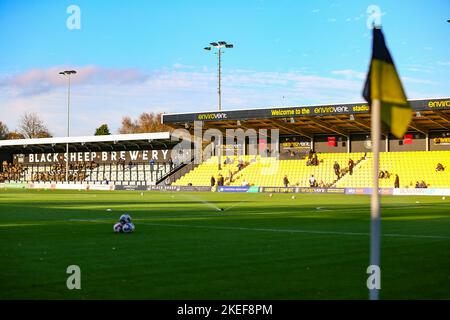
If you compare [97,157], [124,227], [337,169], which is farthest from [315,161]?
[124,227]

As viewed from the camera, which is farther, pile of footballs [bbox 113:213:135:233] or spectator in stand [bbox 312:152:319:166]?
spectator in stand [bbox 312:152:319:166]

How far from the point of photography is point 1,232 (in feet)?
65.3

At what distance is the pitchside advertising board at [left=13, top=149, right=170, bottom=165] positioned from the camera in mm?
88006

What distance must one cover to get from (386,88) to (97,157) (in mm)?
90067

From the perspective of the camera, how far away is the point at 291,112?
6731 centimetres

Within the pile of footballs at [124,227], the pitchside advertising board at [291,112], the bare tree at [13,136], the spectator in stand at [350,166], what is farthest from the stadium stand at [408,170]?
the bare tree at [13,136]

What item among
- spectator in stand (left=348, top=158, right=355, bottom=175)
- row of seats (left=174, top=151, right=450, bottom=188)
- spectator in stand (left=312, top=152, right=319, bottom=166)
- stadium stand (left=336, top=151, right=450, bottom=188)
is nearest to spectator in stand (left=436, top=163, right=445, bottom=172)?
stadium stand (left=336, top=151, right=450, bottom=188)

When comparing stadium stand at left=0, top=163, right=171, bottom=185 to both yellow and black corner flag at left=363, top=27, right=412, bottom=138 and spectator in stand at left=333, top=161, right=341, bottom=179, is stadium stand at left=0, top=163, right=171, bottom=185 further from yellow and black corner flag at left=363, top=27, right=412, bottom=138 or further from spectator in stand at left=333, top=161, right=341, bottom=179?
yellow and black corner flag at left=363, top=27, right=412, bottom=138

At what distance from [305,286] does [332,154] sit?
66088 mm

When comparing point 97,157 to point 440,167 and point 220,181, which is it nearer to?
point 220,181

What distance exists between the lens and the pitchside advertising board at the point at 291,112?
193 feet

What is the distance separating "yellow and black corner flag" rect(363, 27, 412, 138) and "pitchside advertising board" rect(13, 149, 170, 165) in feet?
262
